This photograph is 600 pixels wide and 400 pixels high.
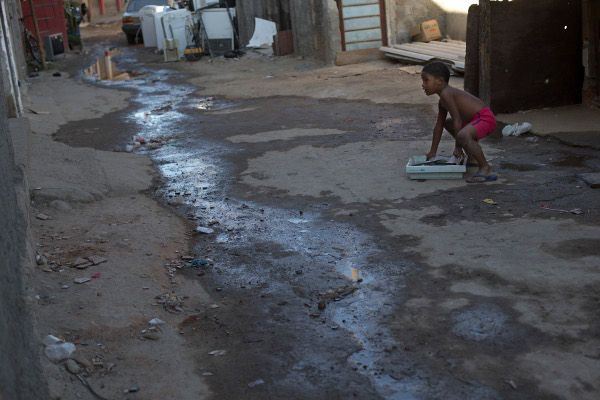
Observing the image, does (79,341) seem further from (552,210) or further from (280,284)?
(552,210)

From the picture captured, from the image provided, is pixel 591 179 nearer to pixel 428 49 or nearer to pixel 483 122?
pixel 483 122

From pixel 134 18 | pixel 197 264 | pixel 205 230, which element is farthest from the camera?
pixel 134 18

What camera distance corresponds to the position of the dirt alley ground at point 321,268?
2830 millimetres

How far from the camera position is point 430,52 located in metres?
12.7

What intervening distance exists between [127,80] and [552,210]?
43.7ft

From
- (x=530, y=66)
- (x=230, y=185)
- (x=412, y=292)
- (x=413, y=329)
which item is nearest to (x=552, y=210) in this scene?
(x=412, y=292)

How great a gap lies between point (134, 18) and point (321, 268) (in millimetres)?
23077

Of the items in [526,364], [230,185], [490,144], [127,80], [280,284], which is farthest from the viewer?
[127,80]

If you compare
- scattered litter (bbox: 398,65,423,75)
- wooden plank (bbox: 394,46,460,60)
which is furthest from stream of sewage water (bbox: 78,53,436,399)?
wooden plank (bbox: 394,46,460,60)

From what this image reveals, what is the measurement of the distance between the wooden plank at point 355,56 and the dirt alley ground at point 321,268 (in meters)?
6.50

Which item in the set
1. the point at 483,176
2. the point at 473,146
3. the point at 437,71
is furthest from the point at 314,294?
the point at 437,71

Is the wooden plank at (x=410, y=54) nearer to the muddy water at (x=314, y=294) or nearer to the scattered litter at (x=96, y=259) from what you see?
the muddy water at (x=314, y=294)

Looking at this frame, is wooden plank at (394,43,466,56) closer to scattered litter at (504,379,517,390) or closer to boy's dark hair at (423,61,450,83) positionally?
boy's dark hair at (423,61,450,83)

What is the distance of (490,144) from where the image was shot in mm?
6707
